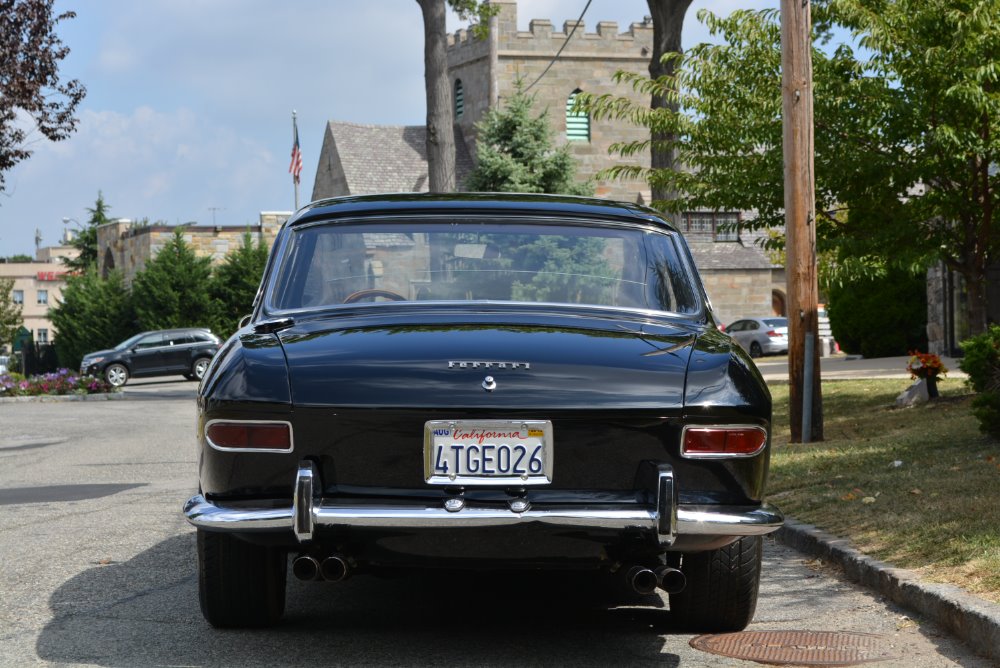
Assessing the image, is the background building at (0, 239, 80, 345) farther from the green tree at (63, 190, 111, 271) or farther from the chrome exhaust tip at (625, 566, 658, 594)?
the chrome exhaust tip at (625, 566, 658, 594)

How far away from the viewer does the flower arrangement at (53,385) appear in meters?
28.1

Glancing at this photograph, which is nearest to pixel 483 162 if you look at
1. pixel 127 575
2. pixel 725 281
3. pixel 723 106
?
pixel 725 281

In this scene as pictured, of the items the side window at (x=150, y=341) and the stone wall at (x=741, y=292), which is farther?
the stone wall at (x=741, y=292)

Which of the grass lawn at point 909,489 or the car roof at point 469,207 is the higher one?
the car roof at point 469,207

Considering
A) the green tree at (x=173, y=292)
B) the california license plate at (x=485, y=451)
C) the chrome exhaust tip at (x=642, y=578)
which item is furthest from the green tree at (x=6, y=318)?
the chrome exhaust tip at (x=642, y=578)

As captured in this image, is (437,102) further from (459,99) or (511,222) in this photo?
(459,99)

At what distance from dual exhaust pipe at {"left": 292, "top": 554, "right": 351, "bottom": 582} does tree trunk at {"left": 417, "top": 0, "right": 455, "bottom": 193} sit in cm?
2001

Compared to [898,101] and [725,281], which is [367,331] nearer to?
[898,101]

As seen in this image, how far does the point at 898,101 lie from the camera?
1336cm

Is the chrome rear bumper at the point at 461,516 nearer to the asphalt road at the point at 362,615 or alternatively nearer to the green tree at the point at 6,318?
the asphalt road at the point at 362,615

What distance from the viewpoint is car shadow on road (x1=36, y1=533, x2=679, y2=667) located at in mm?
4906

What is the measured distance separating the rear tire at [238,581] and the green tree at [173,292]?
4263cm

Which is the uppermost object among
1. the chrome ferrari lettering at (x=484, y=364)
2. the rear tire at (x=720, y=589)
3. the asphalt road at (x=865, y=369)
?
the chrome ferrari lettering at (x=484, y=364)

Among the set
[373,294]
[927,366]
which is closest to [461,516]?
[373,294]
